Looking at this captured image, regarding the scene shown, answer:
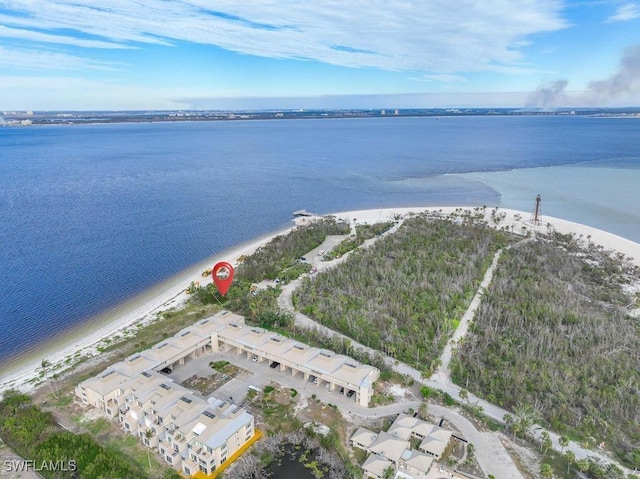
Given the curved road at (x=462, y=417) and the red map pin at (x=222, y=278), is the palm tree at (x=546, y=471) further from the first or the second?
the red map pin at (x=222, y=278)

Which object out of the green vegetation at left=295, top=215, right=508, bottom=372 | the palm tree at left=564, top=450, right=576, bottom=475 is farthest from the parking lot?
the palm tree at left=564, top=450, right=576, bottom=475

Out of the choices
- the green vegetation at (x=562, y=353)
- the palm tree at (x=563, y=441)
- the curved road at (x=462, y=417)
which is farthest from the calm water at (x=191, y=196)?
the palm tree at (x=563, y=441)

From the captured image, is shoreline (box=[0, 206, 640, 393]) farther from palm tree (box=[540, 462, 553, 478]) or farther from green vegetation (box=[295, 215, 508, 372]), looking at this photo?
palm tree (box=[540, 462, 553, 478])

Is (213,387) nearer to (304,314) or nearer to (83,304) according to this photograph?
(304,314)

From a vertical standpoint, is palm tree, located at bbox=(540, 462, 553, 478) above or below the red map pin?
below

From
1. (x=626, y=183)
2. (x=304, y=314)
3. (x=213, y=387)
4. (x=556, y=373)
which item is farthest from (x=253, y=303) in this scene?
(x=626, y=183)
